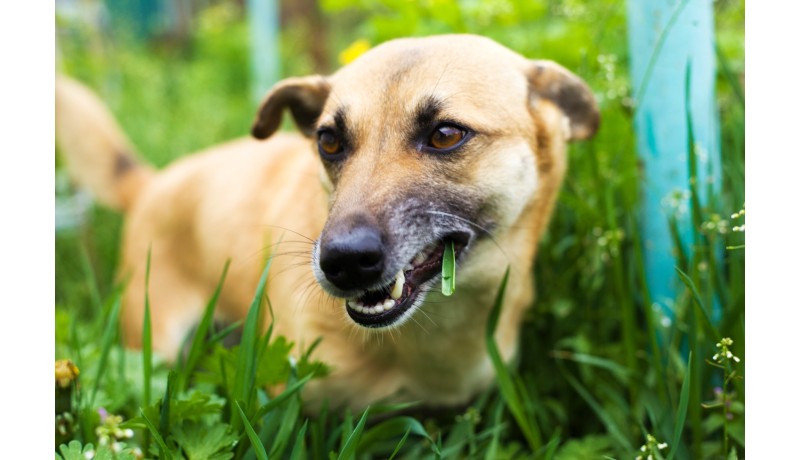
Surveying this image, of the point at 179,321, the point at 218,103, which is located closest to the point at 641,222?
the point at 179,321

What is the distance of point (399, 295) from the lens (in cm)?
200

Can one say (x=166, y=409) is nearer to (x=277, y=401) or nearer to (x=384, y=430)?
(x=277, y=401)

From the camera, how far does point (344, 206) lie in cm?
193

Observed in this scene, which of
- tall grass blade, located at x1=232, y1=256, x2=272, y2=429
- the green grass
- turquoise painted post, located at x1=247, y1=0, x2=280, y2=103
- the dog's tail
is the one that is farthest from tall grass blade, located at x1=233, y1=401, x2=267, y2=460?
turquoise painted post, located at x1=247, y1=0, x2=280, y2=103

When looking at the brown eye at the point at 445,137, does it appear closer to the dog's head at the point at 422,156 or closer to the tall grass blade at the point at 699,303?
the dog's head at the point at 422,156

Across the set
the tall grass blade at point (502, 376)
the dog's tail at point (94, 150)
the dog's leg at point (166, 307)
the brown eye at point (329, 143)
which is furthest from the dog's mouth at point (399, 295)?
the dog's tail at point (94, 150)

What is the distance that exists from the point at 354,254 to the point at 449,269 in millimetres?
325

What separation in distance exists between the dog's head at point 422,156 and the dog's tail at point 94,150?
6.29ft

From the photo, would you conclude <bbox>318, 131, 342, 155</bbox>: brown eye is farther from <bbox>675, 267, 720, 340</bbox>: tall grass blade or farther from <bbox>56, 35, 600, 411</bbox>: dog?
<bbox>675, 267, 720, 340</bbox>: tall grass blade

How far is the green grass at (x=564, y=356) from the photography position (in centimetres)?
196

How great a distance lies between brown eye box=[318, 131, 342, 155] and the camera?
2.22m

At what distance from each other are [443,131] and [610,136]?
4.10 ft

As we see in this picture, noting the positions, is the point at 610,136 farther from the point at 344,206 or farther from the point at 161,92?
the point at 161,92

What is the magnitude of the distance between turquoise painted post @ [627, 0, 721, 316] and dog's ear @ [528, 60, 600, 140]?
187 mm
